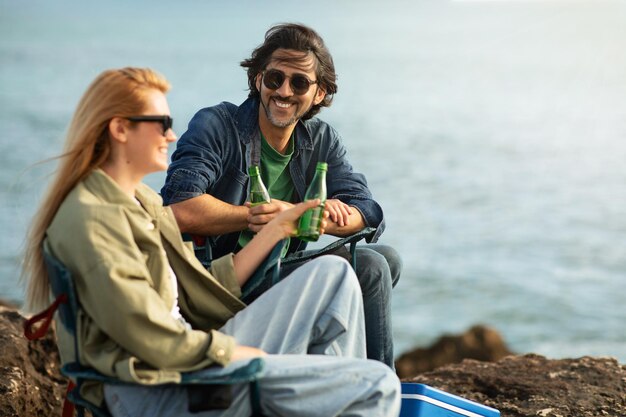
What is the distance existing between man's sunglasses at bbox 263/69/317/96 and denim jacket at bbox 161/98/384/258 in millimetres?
145

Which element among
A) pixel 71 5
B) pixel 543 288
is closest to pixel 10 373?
pixel 543 288

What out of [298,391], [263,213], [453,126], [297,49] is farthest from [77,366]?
[453,126]

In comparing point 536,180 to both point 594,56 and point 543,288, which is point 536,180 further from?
point 594,56

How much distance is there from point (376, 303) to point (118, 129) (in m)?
1.45

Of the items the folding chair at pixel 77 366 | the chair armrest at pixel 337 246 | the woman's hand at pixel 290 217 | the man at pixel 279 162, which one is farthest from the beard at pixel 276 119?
the folding chair at pixel 77 366

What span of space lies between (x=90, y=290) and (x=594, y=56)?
259ft

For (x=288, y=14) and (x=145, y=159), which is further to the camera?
(x=288, y=14)

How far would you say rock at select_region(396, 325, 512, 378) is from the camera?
A: 8953 millimetres

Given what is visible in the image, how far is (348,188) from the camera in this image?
491 cm

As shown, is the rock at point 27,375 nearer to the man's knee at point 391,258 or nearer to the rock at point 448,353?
the man's knee at point 391,258

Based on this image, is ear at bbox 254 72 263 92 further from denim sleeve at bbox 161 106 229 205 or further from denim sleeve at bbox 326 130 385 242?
denim sleeve at bbox 326 130 385 242

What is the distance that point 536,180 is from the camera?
42.2 meters

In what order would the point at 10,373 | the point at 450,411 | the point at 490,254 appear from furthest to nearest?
the point at 490,254 < the point at 10,373 < the point at 450,411

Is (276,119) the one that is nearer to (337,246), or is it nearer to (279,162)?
(279,162)
